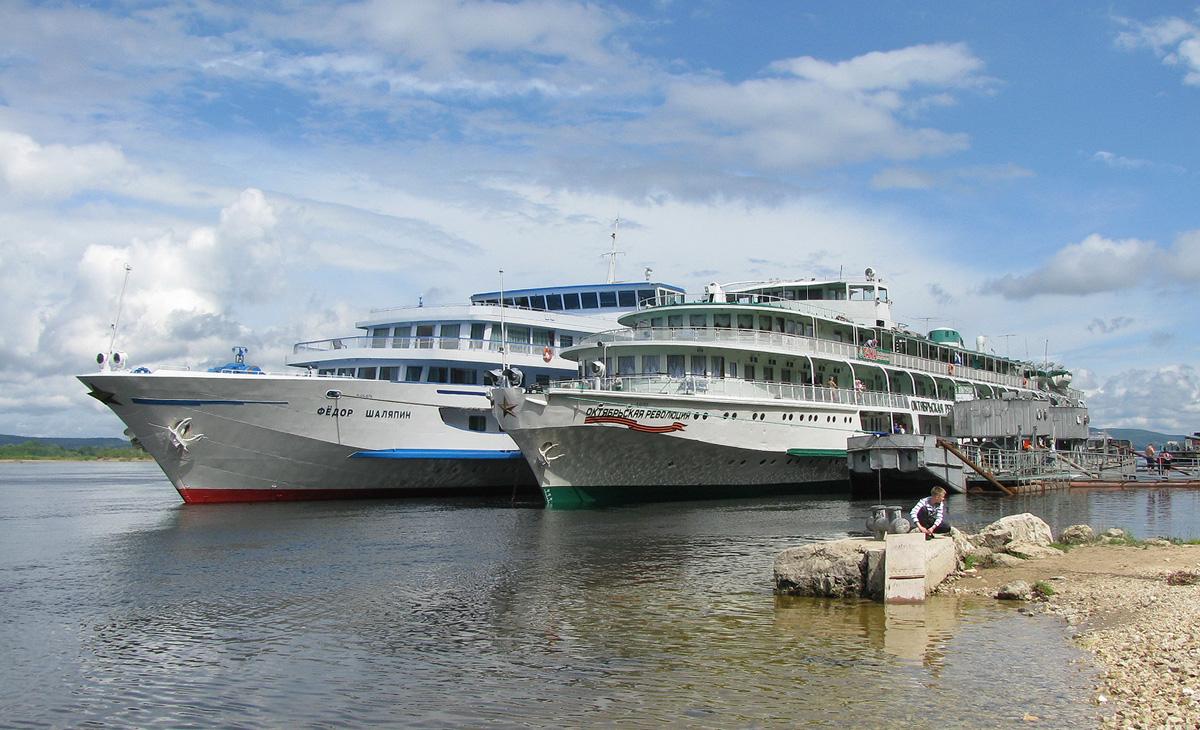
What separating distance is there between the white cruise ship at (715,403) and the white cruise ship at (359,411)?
5.00 meters

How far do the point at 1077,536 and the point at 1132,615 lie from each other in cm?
712

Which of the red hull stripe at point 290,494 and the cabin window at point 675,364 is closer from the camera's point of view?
the cabin window at point 675,364

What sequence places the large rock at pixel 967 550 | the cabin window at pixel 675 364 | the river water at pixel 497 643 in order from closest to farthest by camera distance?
1. the river water at pixel 497 643
2. the large rock at pixel 967 550
3. the cabin window at pixel 675 364

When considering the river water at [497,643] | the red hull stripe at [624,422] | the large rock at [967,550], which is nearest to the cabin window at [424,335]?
the red hull stripe at [624,422]

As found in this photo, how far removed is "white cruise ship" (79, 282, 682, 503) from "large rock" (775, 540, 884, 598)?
19.0 metres

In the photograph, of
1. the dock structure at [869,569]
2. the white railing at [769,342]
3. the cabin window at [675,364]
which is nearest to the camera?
the dock structure at [869,569]

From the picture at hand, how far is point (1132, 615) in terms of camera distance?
426 inches

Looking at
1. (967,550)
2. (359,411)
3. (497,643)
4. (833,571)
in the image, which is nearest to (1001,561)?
(967,550)

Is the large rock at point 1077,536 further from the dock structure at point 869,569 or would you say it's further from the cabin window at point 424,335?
the cabin window at point 424,335

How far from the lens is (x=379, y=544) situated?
19.8 metres

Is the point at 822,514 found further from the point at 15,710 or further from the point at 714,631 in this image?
the point at 15,710

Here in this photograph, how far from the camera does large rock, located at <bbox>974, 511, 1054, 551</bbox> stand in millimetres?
16141

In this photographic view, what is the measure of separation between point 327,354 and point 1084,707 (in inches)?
1234

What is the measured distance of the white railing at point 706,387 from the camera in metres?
27.0
